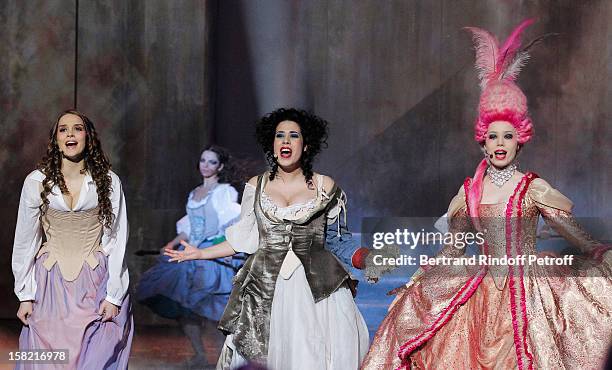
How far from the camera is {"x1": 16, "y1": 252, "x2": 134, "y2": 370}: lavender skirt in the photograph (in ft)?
16.7

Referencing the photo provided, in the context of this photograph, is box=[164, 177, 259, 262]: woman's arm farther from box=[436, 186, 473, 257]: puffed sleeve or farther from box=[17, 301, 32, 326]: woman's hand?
box=[436, 186, 473, 257]: puffed sleeve

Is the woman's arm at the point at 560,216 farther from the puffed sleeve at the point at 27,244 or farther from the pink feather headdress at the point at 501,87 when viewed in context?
the puffed sleeve at the point at 27,244

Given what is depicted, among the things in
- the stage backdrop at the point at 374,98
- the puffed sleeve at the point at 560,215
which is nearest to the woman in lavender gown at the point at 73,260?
the puffed sleeve at the point at 560,215

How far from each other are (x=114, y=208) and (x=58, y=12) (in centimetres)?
355

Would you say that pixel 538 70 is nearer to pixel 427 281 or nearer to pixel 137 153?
pixel 137 153

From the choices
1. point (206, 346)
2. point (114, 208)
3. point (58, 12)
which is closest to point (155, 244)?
point (206, 346)

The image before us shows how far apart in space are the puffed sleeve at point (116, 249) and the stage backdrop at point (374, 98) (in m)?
3.31

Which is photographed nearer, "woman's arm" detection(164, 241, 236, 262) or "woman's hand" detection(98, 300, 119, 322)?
"woman's hand" detection(98, 300, 119, 322)

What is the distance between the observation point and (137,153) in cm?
862

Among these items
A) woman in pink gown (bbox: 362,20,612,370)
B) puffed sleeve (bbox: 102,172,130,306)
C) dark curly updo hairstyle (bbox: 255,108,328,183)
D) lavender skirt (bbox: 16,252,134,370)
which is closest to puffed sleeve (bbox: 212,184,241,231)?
dark curly updo hairstyle (bbox: 255,108,328,183)

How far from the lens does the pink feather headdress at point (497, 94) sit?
198 inches

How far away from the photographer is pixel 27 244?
5.18 m

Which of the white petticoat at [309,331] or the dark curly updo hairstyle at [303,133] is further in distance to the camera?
the dark curly updo hairstyle at [303,133]

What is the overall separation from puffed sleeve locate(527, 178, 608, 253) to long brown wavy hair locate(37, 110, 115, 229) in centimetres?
199
